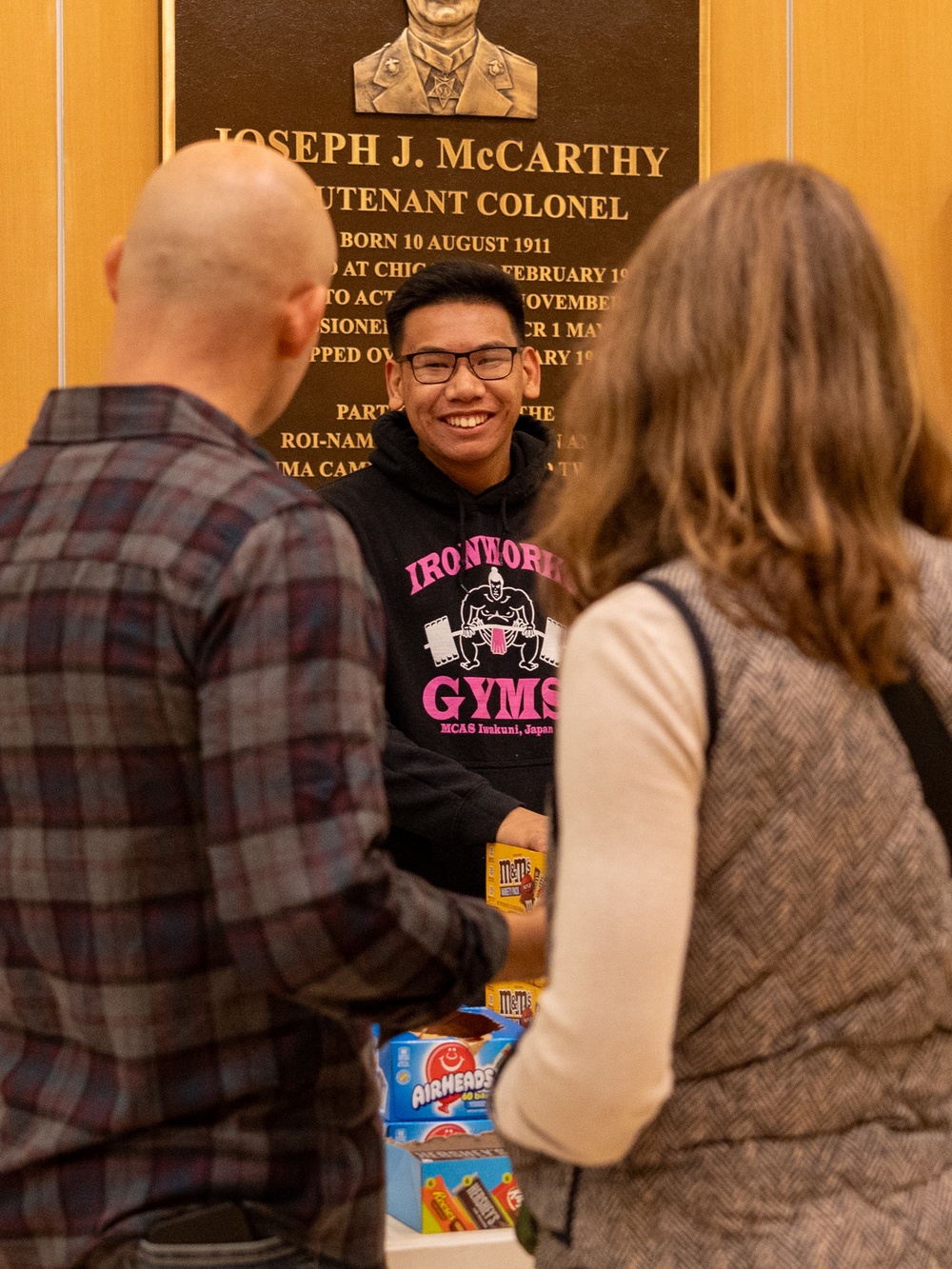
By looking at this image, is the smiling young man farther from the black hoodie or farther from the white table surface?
the white table surface

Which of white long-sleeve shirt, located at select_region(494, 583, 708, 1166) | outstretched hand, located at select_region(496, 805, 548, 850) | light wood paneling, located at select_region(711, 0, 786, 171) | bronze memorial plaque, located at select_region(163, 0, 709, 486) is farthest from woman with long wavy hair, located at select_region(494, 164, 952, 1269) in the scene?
light wood paneling, located at select_region(711, 0, 786, 171)

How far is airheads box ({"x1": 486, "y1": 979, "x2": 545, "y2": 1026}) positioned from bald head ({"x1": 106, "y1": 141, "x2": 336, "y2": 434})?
0.89m

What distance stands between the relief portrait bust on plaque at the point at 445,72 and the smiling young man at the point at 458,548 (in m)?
0.77

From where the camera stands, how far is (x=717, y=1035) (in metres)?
1.01

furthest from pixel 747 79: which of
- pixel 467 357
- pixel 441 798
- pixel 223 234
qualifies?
pixel 223 234

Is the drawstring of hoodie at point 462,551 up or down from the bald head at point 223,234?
down

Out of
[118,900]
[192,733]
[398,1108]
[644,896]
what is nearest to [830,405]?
[644,896]

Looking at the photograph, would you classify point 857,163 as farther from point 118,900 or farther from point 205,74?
point 118,900

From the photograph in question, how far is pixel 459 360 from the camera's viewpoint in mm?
2740

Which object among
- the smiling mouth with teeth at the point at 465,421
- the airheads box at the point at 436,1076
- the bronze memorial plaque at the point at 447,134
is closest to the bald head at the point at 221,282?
the airheads box at the point at 436,1076

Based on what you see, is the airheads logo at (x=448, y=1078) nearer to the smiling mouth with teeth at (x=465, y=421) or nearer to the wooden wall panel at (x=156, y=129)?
the smiling mouth with teeth at (x=465, y=421)

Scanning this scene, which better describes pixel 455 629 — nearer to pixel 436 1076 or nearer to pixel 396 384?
pixel 396 384

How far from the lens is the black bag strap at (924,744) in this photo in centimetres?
101

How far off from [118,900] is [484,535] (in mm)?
1639
